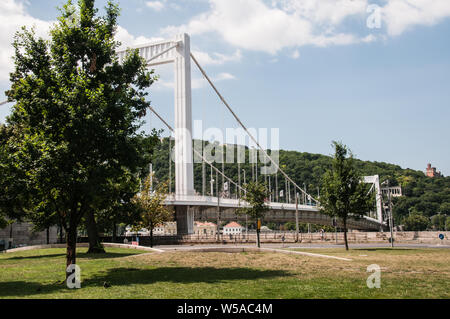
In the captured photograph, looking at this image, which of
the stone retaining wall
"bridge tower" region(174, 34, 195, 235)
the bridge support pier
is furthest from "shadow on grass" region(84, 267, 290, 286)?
the bridge support pier

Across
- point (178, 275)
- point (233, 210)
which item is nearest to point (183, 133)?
point (233, 210)

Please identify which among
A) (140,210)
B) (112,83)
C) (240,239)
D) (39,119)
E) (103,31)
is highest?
(103,31)

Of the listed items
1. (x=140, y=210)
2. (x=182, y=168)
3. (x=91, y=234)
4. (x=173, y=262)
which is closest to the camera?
(x=173, y=262)

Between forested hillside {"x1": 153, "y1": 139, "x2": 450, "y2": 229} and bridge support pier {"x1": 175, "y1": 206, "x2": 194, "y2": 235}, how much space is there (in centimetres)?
3566

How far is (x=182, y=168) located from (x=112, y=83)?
33471 mm

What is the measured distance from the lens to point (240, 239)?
186ft

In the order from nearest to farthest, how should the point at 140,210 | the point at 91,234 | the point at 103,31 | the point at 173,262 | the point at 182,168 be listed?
the point at 103,31, the point at 173,262, the point at 91,234, the point at 140,210, the point at 182,168

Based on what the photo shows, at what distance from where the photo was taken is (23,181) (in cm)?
1438

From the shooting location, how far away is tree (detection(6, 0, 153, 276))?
14.3 m

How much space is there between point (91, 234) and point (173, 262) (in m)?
10.4
